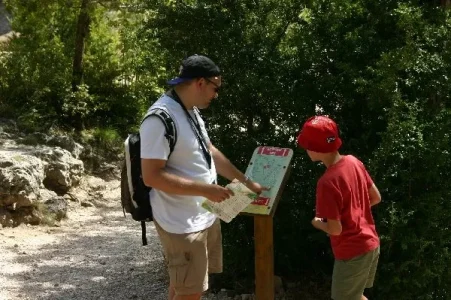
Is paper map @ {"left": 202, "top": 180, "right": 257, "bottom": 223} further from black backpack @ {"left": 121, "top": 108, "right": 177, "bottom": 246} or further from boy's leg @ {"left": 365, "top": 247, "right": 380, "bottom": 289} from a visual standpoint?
boy's leg @ {"left": 365, "top": 247, "right": 380, "bottom": 289}

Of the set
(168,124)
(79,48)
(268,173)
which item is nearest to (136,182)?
(168,124)

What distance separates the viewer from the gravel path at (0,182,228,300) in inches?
227

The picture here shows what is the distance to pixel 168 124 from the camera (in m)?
3.39

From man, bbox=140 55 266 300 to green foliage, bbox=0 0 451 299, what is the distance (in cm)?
140

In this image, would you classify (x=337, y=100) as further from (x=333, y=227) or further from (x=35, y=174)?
(x=35, y=174)

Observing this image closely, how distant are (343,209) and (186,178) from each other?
809mm

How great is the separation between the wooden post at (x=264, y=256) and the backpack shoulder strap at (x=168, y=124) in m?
0.79

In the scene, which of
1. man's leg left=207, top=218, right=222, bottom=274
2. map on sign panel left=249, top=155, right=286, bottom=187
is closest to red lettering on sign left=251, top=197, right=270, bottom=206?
map on sign panel left=249, top=155, right=286, bottom=187

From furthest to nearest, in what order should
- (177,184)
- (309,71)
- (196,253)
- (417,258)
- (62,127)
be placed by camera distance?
(62,127) < (309,71) < (417,258) < (196,253) < (177,184)

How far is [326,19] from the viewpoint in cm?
544

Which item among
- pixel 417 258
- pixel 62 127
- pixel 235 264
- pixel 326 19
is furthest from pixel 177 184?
pixel 62 127

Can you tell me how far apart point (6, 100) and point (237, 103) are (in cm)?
680

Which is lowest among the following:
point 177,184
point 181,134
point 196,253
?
point 196,253

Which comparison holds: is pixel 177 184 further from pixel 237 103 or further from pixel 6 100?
pixel 6 100
